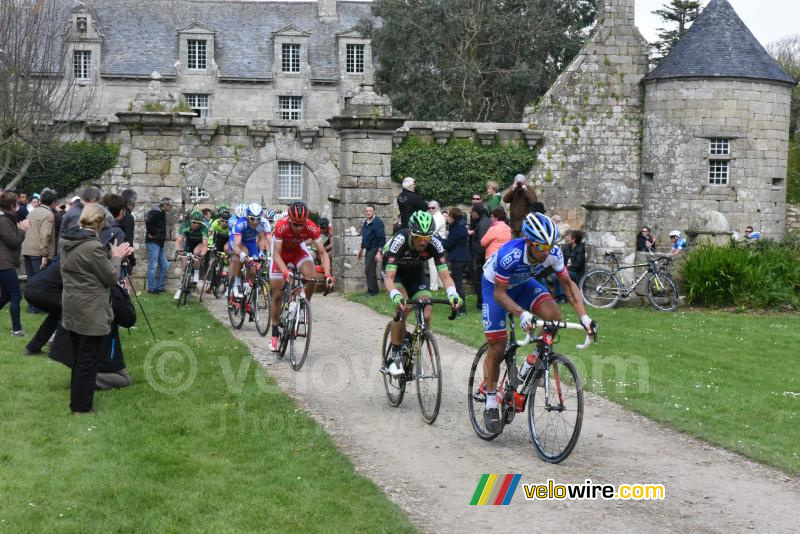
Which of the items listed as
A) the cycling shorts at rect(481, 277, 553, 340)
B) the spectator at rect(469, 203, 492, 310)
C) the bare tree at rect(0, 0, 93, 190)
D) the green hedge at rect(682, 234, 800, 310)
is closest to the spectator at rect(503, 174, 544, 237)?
the spectator at rect(469, 203, 492, 310)

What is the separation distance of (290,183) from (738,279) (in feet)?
97.2

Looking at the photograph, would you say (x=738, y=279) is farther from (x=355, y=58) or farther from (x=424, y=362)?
(x=355, y=58)

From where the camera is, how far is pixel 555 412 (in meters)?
7.49

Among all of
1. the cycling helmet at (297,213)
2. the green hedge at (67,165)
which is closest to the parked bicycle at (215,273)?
the cycling helmet at (297,213)

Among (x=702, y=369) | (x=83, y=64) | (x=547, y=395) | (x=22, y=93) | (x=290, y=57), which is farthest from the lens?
(x=290, y=57)

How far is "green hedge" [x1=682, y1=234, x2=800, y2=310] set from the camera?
60.0ft

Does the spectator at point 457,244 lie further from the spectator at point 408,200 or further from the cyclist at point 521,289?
the cyclist at point 521,289

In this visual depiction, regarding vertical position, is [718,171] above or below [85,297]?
above

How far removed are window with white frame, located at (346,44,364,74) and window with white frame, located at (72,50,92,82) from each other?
12.7 m

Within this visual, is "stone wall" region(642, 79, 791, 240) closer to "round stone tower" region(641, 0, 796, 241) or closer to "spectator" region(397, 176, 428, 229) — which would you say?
"round stone tower" region(641, 0, 796, 241)

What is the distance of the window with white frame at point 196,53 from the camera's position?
51.0m

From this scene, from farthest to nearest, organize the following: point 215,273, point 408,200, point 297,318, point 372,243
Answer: point 372,243 < point 215,273 < point 408,200 < point 297,318

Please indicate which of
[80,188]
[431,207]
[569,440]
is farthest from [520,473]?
[80,188]

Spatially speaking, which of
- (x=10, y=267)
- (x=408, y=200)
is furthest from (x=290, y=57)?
(x=10, y=267)
